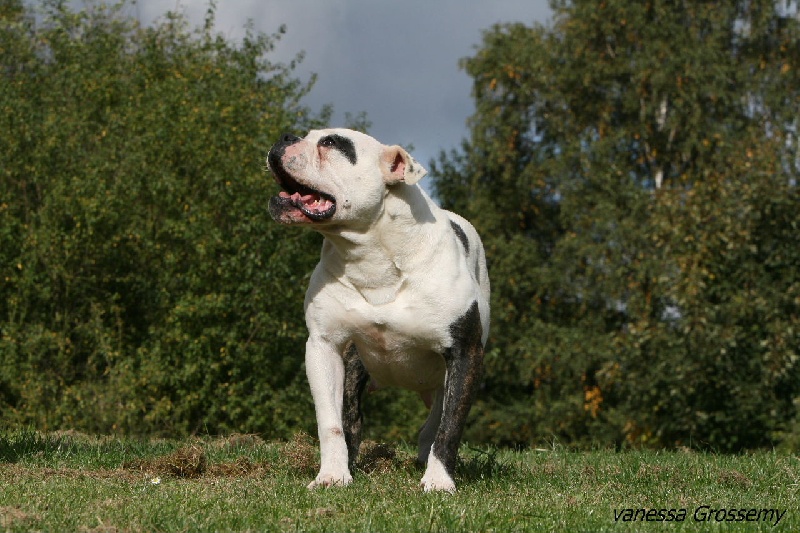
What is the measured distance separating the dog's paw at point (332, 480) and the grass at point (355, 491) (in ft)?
0.25

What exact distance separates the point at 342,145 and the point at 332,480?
5.93 ft

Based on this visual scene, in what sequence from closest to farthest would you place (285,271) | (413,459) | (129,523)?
(129,523), (413,459), (285,271)

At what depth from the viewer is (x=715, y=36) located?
87.2 feet

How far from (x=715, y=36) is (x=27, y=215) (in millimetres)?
16211

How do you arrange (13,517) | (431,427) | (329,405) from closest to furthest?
1. (13,517)
2. (329,405)
3. (431,427)

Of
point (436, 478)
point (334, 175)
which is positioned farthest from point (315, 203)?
point (436, 478)

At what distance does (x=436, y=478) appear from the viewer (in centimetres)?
584

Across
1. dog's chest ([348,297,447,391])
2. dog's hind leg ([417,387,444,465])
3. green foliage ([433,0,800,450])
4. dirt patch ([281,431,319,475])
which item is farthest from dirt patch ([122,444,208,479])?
green foliage ([433,0,800,450])

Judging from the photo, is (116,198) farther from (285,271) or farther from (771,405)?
(771,405)

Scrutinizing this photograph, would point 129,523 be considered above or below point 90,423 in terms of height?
above

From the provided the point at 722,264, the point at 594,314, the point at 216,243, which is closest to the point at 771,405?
the point at 722,264

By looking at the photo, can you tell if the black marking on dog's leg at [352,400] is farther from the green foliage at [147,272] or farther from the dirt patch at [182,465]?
the green foliage at [147,272]

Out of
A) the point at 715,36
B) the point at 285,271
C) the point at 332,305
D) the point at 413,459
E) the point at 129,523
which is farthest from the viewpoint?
the point at 715,36

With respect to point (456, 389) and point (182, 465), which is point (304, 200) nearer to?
point (456, 389)
